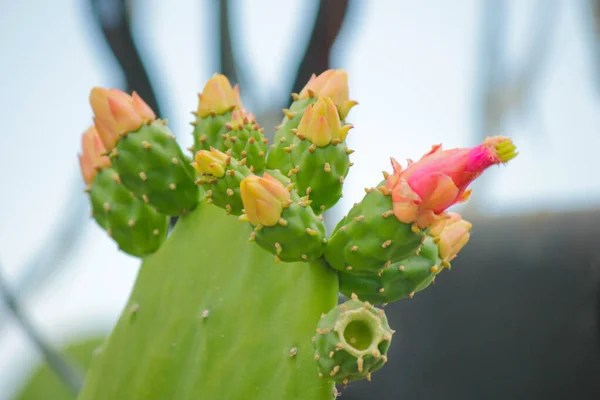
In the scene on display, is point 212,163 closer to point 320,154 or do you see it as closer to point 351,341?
point 320,154

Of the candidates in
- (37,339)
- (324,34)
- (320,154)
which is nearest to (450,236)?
(320,154)

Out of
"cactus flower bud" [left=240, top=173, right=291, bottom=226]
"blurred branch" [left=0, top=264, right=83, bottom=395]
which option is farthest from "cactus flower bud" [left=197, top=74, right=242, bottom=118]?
"blurred branch" [left=0, top=264, right=83, bottom=395]

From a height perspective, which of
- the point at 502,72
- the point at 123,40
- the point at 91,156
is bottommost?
the point at 502,72

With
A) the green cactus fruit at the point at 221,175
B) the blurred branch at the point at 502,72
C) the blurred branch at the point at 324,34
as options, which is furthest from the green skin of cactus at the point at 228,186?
the blurred branch at the point at 502,72

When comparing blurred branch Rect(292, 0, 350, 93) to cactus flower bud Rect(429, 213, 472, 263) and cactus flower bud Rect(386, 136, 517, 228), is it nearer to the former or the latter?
cactus flower bud Rect(429, 213, 472, 263)

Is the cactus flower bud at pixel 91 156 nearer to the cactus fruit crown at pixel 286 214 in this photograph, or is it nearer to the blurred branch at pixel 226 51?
the cactus fruit crown at pixel 286 214
